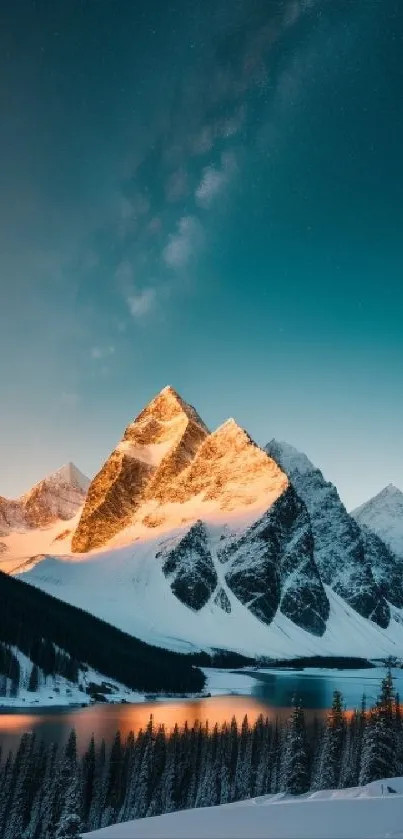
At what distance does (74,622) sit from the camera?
650 ft

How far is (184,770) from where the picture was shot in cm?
7675

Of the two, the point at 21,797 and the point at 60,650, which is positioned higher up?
the point at 60,650

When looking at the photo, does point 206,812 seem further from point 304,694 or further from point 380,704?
point 304,694

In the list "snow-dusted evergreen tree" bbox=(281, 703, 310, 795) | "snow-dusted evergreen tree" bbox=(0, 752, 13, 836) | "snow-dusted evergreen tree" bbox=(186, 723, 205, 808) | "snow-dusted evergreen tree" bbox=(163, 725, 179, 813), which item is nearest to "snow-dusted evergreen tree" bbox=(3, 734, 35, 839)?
"snow-dusted evergreen tree" bbox=(0, 752, 13, 836)

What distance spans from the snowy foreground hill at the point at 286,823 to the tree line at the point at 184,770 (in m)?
29.5

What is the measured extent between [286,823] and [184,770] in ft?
215

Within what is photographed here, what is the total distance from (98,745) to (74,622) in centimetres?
11634

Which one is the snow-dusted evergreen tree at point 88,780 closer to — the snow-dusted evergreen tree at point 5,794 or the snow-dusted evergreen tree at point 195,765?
the snow-dusted evergreen tree at point 5,794

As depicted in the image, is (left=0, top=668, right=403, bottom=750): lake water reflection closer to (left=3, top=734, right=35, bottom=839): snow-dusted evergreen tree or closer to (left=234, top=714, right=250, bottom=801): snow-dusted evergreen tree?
(left=3, top=734, right=35, bottom=839): snow-dusted evergreen tree

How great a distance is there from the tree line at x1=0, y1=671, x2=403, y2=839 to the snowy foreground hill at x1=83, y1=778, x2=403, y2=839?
1162 inches

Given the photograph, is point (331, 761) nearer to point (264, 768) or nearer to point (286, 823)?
point (264, 768)

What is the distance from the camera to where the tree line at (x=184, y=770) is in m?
58.0

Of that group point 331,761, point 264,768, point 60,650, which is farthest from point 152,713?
point 331,761

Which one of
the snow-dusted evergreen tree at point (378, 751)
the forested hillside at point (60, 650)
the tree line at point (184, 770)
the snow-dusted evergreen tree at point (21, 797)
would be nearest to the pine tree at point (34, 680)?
the forested hillside at point (60, 650)
